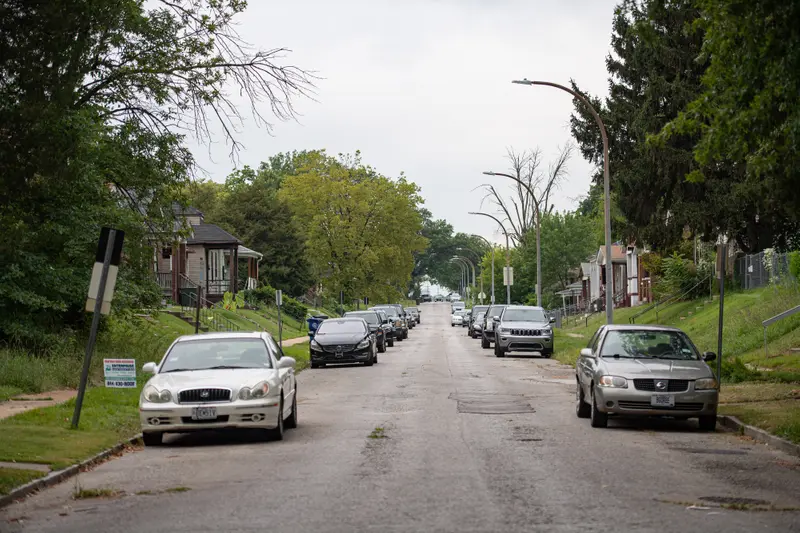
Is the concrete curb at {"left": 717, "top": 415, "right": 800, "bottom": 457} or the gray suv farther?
the gray suv

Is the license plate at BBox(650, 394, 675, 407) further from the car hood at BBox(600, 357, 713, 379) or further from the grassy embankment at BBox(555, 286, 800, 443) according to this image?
the grassy embankment at BBox(555, 286, 800, 443)

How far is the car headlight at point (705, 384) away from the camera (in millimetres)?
16438

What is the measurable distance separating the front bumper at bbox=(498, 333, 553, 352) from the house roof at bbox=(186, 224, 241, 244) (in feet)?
105

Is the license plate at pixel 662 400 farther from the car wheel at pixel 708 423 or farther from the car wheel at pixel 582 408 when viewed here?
the car wheel at pixel 582 408

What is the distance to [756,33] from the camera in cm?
1410

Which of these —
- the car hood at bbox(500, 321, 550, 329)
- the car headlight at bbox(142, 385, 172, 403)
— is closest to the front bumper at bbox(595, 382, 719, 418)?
the car headlight at bbox(142, 385, 172, 403)

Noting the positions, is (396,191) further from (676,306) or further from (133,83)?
(133,83)

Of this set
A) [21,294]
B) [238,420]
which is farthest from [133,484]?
[21,294]

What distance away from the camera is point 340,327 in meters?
36.5

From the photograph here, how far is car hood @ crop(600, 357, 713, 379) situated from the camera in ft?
54.4

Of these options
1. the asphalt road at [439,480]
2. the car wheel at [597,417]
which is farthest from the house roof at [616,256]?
the car wheel at [597,417]

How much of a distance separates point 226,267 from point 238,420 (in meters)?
64.8

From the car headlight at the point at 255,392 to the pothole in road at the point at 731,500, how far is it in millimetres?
6615

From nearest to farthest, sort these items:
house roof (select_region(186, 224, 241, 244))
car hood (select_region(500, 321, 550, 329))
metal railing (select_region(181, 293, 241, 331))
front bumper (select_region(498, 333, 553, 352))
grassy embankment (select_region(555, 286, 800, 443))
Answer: grassy embankment (select_region(555, 286, 800, 443)) → front bumper (select_region(498, 333, 553, 352)) → car hood (select_region(500, 321, 550, 329)) → metal railing (select_region(181, 293, 241, 331)) → house roof (select_region(186, 224, 241, 244))
